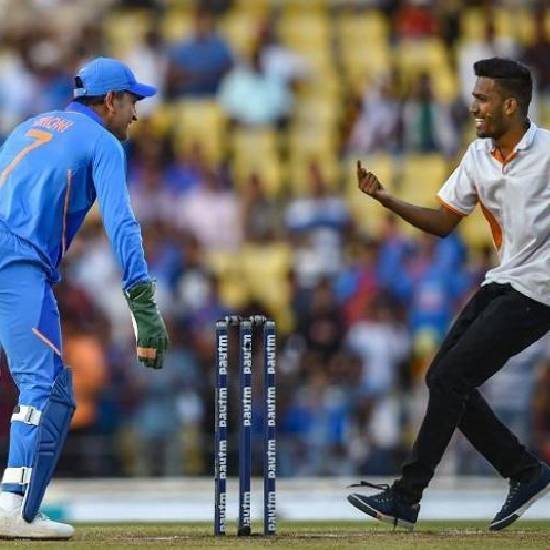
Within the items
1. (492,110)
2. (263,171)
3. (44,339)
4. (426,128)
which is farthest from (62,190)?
(426,128)

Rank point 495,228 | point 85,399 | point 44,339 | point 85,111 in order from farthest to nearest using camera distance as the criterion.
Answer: point 85,399, point 495,228, point 85,111, point 44,339

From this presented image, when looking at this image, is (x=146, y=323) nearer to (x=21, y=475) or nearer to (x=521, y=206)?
(x=21, y=475)

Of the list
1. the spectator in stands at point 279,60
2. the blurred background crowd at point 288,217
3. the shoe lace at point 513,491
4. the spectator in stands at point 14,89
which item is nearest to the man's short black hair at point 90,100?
the shoe lace at point 513,491

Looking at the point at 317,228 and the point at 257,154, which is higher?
the point at 257,154

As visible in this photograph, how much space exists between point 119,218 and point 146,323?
0.43 m

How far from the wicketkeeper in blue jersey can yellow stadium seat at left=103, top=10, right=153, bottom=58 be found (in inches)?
338

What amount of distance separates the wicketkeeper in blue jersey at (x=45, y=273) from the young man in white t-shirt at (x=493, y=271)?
3.55 ft

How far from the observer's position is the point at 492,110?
24.0ft

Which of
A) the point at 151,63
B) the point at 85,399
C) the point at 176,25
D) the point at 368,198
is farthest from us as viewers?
the point at 176,25

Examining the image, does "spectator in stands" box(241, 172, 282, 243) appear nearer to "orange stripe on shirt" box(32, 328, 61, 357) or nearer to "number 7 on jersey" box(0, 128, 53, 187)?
"number 7 on jersey" box(0, 128, 53, 187)

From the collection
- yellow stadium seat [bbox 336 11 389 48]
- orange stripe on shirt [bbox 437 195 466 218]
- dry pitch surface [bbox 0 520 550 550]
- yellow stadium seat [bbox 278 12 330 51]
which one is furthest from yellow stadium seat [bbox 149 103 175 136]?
orange stripe on shirt [bbox 437 195 466 218]

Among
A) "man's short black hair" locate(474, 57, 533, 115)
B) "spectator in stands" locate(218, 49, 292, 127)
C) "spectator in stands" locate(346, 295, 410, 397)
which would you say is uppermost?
"spectator in stands" locate(218, 49, 292, 127)

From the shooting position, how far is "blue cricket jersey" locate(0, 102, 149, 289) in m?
6.76

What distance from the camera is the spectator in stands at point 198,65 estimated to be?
15016 millimetres
